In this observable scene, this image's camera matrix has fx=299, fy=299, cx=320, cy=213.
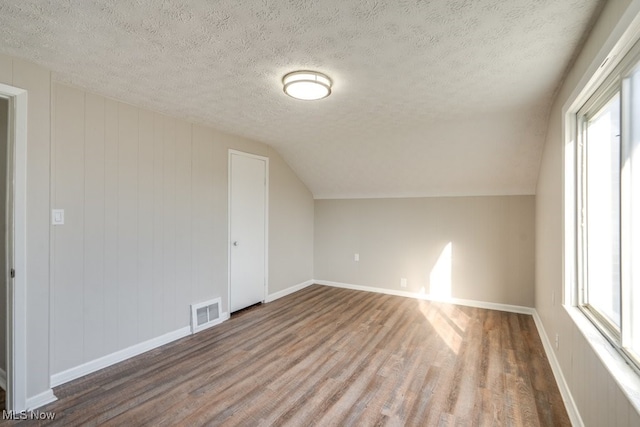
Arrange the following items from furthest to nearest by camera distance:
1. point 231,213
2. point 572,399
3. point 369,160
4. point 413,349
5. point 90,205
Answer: point 369,160
point 231,213
point 413,349
point 90,205
point 572,399

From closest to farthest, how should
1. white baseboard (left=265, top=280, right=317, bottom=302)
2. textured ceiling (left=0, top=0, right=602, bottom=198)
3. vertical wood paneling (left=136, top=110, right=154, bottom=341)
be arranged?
textured ceiling (left=0, top=0, right=602, bottom=198), vertical wood paneling (left=136, top=110, right=154, bottom=341), white baseboard (left=265, top=280, right=317, bottom=302)

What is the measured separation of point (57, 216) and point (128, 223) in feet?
1.70

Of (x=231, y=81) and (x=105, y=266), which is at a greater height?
(x=231, y=81)

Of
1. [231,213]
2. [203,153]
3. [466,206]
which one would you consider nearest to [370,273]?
[466,206]

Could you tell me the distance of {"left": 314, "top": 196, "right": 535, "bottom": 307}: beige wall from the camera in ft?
12.9

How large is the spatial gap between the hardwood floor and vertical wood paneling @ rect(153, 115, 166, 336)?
340 mm

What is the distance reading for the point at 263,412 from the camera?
1.98 metres

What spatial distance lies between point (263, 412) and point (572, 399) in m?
1.98

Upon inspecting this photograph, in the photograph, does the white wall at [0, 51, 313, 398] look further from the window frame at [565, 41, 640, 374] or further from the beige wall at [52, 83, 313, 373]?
the window frame at [565, 41, 640, 374]

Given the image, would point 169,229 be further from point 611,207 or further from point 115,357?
point 611,207

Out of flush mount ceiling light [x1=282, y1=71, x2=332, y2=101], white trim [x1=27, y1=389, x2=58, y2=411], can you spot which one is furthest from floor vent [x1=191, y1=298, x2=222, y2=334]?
flush mount ceiling light [x1=282, y1=71, x2=332, y2=101]

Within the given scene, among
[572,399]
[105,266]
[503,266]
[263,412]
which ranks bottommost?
[263,412]

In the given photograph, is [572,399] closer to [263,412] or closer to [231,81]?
[263,412]

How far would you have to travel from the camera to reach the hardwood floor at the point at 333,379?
1.94 metres
